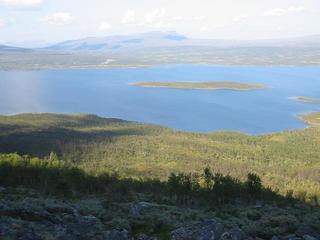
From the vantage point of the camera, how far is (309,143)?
116750 mm

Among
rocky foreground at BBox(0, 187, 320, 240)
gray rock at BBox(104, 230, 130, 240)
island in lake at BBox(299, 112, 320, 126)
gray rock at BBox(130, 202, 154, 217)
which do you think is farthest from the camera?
island in lake at BBox(299, 112, 320, 126)

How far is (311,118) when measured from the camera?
159 metres

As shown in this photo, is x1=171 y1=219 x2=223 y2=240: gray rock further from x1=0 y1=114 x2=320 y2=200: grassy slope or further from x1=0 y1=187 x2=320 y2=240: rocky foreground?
x1=0 y1=114 x2=320 y2=200: grassy slope

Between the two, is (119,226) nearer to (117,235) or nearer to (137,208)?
(117,235)

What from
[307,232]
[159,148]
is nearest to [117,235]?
[307,232]

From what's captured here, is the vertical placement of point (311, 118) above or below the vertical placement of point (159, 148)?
below

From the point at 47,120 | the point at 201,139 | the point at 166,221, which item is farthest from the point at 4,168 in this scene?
the point at 47,120

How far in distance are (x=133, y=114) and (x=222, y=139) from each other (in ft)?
194

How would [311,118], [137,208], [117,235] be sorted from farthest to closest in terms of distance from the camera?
Result: 1. [311,118]
2. [137,208]
3. [117,235]

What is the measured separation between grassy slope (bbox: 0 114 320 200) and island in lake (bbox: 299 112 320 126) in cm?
1914

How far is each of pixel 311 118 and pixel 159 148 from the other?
7492 cm

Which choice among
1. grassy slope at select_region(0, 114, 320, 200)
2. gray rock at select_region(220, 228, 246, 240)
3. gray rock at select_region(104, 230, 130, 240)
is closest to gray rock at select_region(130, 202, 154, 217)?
gray rock at select_region(104, 230, 130, 240)

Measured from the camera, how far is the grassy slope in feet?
276

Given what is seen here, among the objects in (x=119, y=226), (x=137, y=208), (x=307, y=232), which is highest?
(x=119, y=226)
